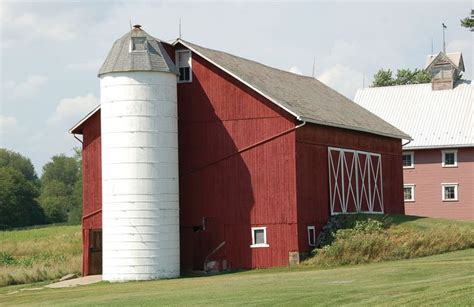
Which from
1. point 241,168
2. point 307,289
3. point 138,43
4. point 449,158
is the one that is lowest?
point 307,289

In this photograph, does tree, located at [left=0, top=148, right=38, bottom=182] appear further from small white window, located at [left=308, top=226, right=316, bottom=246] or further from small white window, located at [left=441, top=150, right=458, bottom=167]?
small white window, located at [left=308, top=226, right=316, bottom=246]

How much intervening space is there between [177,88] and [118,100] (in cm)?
343

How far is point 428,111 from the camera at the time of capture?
6512 centimetres

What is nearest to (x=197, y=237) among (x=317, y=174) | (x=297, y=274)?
(x=317, y=174)

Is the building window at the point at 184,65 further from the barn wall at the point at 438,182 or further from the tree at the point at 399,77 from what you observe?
the tree at the point at 399,77

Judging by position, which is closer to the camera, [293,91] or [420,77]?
[293,91]

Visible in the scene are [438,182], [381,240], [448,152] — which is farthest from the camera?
[438,182]

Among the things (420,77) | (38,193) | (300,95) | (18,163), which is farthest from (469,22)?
(18,163)

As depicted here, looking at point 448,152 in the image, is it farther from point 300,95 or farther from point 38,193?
point 38,193

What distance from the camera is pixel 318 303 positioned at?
22969 mm

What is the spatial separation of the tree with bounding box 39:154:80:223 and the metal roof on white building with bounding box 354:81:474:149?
55.2 meters

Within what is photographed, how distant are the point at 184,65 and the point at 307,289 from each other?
1675 centimetres

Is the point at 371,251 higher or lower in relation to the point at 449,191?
lower

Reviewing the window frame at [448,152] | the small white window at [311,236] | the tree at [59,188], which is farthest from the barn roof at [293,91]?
the tree at [59,188]
